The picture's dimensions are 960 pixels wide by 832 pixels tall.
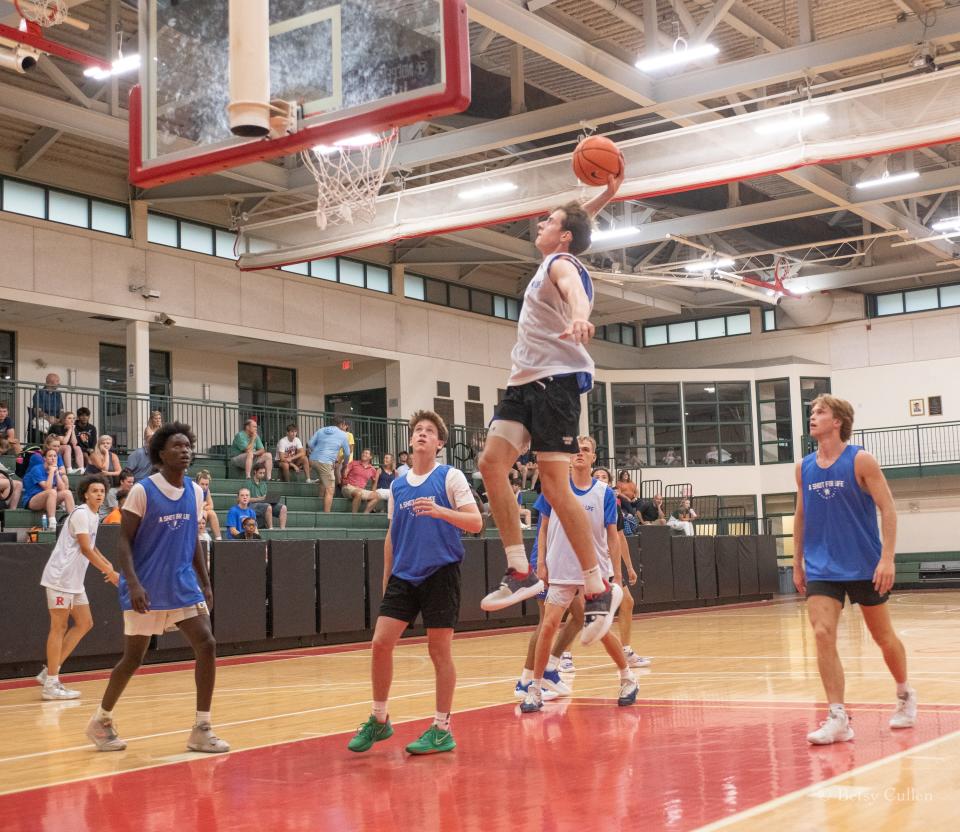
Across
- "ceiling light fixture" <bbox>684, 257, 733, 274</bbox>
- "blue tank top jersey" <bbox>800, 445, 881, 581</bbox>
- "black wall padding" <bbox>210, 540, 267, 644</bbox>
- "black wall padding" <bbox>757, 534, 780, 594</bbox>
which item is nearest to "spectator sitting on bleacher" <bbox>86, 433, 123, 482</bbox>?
"black wall padding" <bbox>210, 540, 267, 644</bbox>

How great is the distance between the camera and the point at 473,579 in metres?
18.1

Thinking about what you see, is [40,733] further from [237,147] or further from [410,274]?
[410,274]

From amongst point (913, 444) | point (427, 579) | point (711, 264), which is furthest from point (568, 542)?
point (913, 444)

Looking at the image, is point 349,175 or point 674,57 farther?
point 674,57

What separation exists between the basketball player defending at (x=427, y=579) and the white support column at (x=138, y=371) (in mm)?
15168

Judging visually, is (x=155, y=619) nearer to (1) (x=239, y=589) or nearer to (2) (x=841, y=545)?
(2) (x=841, y=545)

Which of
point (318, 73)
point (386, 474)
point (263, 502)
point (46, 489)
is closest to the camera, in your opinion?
point (318, 73)

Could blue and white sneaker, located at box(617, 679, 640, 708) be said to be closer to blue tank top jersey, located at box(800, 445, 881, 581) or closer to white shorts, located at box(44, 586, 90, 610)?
blue tank top jersey, located at box(800, 445, 881, 581)

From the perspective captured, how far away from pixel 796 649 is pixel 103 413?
12.4 m

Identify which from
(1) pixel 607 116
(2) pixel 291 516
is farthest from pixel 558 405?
(2) pixel 291 516

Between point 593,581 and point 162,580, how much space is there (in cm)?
276

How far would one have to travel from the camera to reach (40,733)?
7879mm

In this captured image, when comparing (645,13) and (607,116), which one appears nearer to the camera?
(645,13)

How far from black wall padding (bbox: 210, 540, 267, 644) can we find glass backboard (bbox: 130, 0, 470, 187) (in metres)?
7.53
